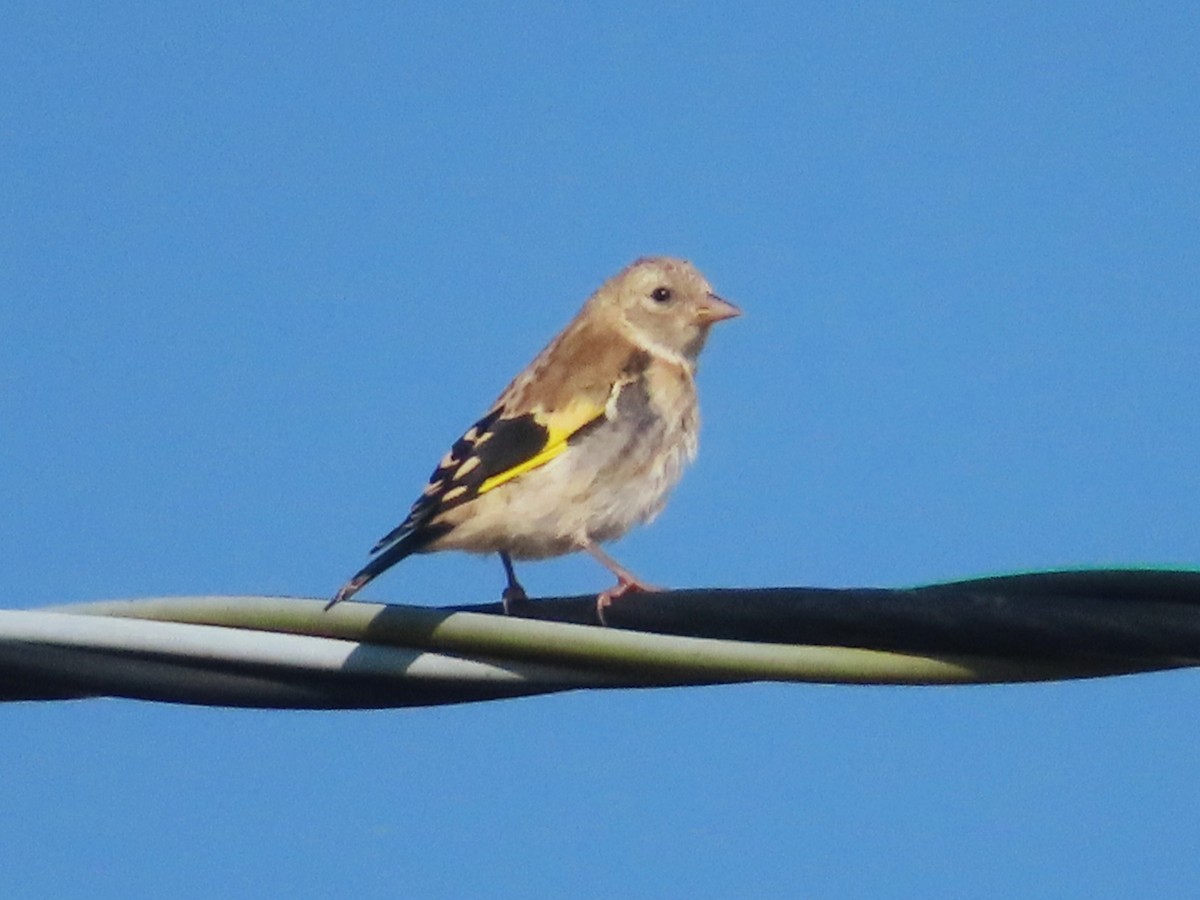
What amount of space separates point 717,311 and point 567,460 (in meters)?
2.08

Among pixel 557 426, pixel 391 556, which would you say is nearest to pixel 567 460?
pixel 557 426

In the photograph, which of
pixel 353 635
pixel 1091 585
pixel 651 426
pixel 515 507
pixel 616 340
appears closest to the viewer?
pixel 1091 585

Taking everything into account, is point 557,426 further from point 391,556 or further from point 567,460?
point 391,556

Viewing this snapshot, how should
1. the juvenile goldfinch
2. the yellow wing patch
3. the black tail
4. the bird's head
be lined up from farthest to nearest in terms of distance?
1. the bird's head
2. the yellow wing patch
3. the juvenile goldfinch
4. the black tail

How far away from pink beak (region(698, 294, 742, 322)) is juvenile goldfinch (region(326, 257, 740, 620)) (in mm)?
697

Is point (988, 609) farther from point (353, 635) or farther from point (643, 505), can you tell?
point (643, 505)

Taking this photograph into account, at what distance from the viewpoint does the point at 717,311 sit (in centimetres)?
870

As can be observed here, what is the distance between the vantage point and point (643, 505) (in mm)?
7020

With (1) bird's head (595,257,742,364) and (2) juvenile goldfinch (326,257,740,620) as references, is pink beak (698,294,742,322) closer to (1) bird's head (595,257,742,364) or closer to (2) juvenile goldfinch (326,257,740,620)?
(1) bird's head (595,257,742,364)

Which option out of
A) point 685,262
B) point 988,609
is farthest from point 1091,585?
point 685,262

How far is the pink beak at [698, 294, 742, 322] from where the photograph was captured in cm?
866

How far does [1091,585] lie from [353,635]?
4.83ft

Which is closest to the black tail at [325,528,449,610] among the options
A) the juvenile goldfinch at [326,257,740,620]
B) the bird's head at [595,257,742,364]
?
the juvenile goldfinch at [326,257,740,620]

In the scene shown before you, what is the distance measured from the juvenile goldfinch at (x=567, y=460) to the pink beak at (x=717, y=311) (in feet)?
2.29
